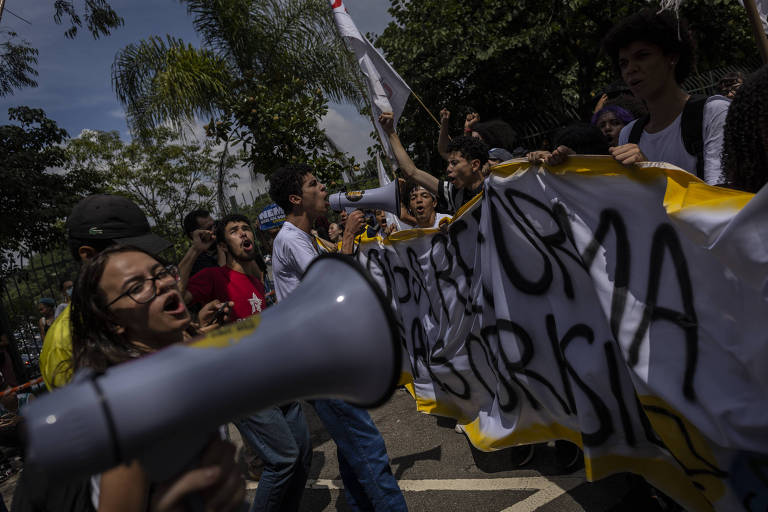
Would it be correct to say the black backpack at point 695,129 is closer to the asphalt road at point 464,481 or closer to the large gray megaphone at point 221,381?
the asphalt road at point 464,481

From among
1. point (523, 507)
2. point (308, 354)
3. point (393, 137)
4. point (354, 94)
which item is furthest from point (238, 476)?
point (354, 94)

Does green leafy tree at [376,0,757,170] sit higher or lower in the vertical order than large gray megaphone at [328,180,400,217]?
higher

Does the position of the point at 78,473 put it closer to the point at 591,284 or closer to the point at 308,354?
the point at 308,354

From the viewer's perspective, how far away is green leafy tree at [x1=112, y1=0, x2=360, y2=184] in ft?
25.2

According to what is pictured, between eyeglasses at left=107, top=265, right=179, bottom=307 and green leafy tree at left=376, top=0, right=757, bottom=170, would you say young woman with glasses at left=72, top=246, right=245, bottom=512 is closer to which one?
eyeglasses at left=107, top=265, right=179, bottom=307

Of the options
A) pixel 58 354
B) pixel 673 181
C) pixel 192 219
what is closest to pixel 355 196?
pixel 192 219

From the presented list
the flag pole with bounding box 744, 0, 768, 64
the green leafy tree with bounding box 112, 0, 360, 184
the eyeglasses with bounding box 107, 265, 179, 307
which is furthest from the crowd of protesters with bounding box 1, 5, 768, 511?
the green leafy tree with bounding box 112, 0, 360, 184

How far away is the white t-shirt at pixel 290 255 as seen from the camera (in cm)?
270

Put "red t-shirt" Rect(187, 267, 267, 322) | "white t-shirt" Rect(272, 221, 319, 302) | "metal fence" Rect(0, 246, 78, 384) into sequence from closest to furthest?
"white t-shirt" Rect(272, 221, 319, 302), "red t-shirt" Rect(187, 267, 267, 322), "metal fence" Rect(0, 246, 78, 384)

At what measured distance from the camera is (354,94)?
10.3 m

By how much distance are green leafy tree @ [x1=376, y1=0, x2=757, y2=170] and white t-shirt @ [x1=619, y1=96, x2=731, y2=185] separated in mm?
8622

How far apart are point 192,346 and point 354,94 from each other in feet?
33.1

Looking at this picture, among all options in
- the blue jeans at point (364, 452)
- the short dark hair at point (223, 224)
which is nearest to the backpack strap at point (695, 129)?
the blue jeans at point (364, 452)

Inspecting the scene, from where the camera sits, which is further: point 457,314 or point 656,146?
point 457,314
